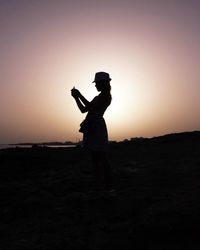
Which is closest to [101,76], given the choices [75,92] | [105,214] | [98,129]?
[75,92]

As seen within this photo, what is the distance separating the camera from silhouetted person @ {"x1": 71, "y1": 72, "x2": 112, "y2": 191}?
7035 mm

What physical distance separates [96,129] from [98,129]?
34 millimetres

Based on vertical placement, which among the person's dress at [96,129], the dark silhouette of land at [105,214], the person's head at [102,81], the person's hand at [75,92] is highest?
the person's head at [102,81]

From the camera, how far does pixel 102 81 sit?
7.10 m

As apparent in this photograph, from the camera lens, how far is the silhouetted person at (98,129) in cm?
704

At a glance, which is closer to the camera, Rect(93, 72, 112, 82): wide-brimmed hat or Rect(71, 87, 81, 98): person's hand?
Rect(71, 87, 81, 98): person's hand

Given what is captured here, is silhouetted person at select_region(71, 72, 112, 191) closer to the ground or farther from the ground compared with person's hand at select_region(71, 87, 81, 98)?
closer to the ground

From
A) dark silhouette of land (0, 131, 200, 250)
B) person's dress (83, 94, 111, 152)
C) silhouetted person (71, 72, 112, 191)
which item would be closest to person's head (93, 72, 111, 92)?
silhouetted person (71, 72, 112, 191)

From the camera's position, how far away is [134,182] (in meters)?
8.59

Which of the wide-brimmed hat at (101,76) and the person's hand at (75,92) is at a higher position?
the wide-brimmed hat at (101,76)

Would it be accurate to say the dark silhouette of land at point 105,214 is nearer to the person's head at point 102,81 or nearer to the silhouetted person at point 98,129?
the silhouetted person at point 98,129

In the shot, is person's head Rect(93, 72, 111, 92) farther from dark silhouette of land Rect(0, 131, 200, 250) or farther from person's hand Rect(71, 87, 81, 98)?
dark silhouette of land Rect(0, 131, 200, 250)

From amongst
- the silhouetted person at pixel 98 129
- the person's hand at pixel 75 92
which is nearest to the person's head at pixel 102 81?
the silhouetted person at pixel 98 129

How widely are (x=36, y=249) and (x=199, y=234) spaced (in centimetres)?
179
